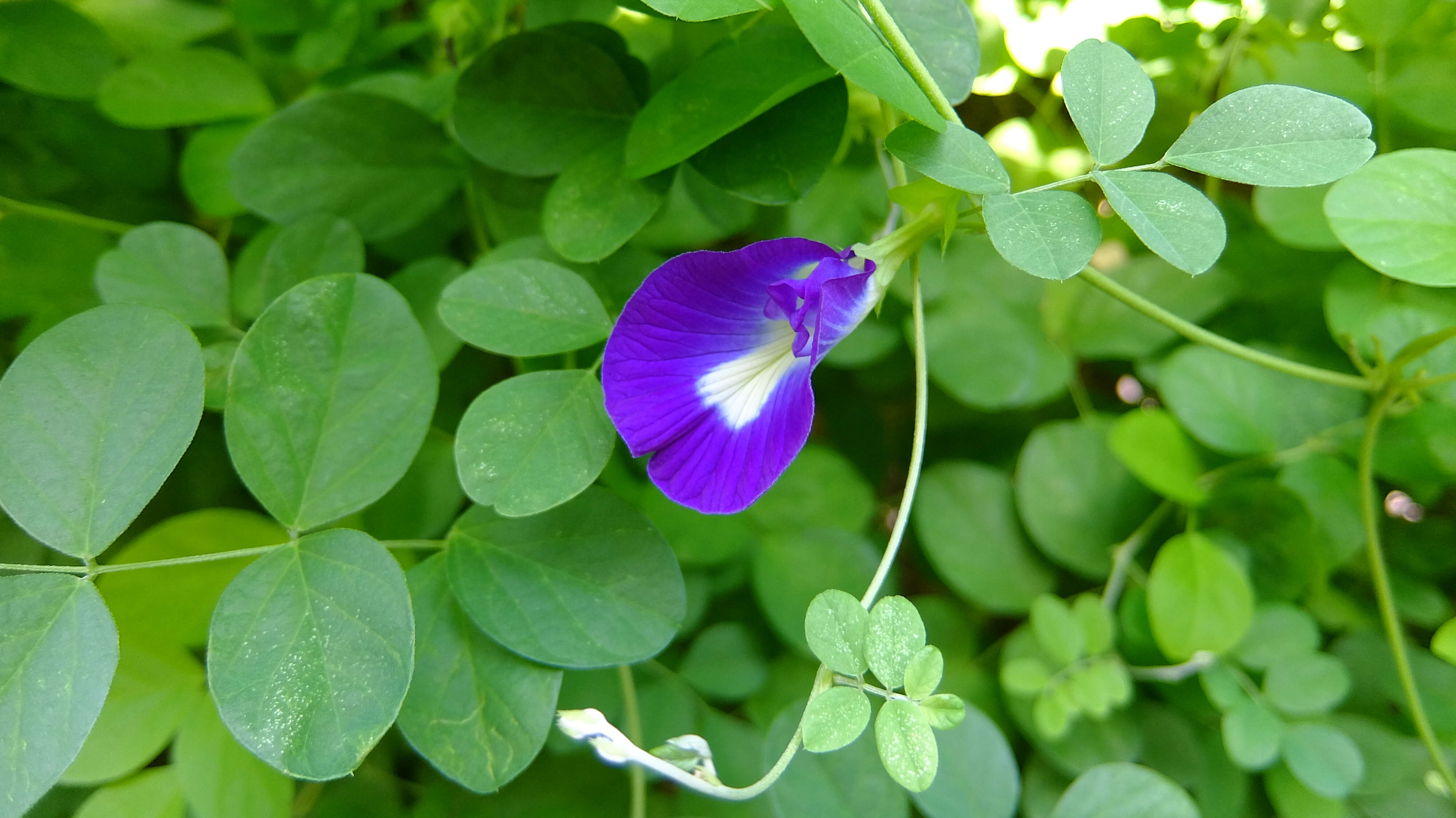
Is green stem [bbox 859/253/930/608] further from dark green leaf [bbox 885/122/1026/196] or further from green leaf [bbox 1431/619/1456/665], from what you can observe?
green leaf [bbox 1431/619/1456/665]

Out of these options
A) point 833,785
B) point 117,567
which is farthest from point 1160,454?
point 117,567

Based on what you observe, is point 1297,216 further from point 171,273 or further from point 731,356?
point 171,273

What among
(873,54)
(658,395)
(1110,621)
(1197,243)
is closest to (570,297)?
(658,395)

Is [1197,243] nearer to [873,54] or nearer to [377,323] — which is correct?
[873,54]

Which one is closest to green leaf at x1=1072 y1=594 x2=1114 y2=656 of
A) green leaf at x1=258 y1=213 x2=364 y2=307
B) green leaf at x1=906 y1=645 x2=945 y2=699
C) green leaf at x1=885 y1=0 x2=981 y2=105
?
green leaf at x1=906 y1=645 x2=945 y2=699

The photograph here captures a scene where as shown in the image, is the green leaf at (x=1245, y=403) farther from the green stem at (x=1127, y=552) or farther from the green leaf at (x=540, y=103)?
the green leaf at (x=540, y=103)

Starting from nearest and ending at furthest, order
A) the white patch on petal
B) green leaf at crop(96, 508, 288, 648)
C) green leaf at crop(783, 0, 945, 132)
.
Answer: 1. green leaf at crop(783, 0, 945, 132)
2. the white patch on petal
3. green leaf at crop(96, 508, 288, 648)

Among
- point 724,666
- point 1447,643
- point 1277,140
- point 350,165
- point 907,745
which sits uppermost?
point 1277,140
